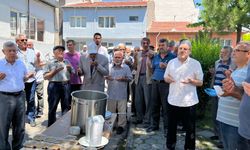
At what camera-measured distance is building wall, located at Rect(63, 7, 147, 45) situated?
94.6 feet

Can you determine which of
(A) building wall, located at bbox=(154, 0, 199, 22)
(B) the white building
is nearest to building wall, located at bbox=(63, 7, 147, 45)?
(A) building wall, located at bbox=(154, 0, 199, 22)

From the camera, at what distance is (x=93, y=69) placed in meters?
5.08

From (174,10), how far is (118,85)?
34844 millimetres

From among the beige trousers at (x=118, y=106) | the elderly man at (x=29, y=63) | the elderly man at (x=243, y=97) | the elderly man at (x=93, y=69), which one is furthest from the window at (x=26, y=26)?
the elderly man at (x=243, y=97)

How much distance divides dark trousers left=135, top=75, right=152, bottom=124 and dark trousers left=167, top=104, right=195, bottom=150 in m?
1.42

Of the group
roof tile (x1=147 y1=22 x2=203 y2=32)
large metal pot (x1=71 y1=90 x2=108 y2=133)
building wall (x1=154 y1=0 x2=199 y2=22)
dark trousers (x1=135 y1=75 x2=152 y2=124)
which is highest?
building wall (x1=154 y1=0 x2=199 y2=22)

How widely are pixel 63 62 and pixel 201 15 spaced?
953 centimetres

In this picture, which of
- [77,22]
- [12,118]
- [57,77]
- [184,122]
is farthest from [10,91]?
[77,22]

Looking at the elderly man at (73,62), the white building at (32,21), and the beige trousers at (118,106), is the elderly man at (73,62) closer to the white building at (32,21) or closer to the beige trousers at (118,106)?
the beige trousers at (118,106)

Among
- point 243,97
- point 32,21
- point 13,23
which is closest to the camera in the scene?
point 243,97

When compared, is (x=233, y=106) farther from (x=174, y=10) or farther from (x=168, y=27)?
(x=174, y=10)

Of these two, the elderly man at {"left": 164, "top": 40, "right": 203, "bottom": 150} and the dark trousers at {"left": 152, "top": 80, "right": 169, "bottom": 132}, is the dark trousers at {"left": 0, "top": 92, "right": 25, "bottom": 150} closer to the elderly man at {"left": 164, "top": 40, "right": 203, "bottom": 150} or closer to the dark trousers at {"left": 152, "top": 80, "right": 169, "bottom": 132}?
the elderly man at {"left": 164, "top": 40, "right": 203, "bottom": 150}

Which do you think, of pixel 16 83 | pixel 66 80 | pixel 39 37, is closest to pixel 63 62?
pixel 66 80

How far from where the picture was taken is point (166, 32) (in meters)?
29.0
